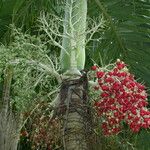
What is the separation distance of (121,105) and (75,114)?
0.43 m

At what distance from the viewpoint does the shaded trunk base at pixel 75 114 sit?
4.26m

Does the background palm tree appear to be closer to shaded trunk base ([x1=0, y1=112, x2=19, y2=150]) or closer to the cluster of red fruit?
shaded trunk base ([x1=0, y1=112, x2=19, y2=150])

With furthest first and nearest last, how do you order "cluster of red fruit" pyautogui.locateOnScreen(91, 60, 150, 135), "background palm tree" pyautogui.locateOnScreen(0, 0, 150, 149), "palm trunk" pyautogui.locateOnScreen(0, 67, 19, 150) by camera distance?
"background palm tree" pyautogui.locateOnScreen(0, 0, 150, 149) → "palm trunk" pyautogui.locateOnScreen(0, 67, 19, 150) → "cluster of red fruit" pyautogui.locateOnScreen(91, 60, 150, 135)

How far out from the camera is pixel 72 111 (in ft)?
14.5

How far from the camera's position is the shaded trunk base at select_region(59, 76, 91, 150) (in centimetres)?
426

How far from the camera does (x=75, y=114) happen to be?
441cm

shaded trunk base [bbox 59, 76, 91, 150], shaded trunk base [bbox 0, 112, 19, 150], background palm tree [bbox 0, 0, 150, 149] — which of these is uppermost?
background palm tree [bbox 0, 0, 150, 149]

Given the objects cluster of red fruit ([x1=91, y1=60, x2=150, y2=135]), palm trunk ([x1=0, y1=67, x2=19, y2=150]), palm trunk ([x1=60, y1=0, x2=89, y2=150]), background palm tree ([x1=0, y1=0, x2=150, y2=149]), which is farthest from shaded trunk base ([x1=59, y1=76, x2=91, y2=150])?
background palm tree ([x1=0, y1=0, x2=150, y2=149])

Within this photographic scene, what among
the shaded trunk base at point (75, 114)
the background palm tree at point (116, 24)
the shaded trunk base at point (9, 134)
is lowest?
the shaded trunk base at point (9, 134)

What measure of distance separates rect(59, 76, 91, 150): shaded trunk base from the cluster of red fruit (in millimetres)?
152

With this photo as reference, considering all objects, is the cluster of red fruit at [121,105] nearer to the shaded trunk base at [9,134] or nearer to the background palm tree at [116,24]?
the shaded trunk base at [9,134]

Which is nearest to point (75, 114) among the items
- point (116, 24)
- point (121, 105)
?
point (121, 105)

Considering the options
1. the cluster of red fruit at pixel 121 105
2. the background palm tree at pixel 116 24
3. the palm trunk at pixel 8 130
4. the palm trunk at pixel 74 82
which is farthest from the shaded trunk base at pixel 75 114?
the background palm tree at pixel 116 24

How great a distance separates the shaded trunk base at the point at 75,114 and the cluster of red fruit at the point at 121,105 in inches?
6.0
